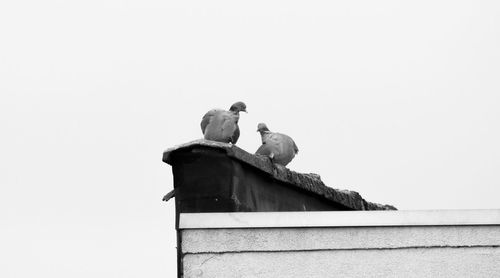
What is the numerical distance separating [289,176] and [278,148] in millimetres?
1360

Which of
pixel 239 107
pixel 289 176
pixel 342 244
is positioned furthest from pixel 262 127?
pixel 342 244

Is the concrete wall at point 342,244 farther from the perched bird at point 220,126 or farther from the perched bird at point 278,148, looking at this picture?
the perched bird at point 220,126

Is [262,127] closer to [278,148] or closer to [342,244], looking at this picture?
[278,148]

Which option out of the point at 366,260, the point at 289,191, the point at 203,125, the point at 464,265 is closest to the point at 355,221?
the point at 366,260

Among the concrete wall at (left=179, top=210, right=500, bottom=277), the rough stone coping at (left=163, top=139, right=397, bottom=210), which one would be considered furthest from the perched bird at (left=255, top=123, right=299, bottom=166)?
the concrete wall at (left=179, top=210, right=500, bottom=277)

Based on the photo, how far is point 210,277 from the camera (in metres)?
7.55

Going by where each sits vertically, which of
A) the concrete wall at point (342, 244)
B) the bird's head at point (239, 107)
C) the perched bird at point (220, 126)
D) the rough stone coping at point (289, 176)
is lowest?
the concrete wall at point (342, 244)

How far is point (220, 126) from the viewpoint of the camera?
11.4 meters

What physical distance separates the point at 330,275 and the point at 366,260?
0.24 meters

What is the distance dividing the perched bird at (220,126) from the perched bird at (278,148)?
281 mm

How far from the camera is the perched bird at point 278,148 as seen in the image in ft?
36.2

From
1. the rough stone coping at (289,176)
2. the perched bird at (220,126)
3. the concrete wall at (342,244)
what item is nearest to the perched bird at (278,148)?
the perched bird at (220,126)

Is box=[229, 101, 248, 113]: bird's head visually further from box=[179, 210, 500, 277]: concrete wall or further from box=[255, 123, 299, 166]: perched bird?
box=[179, 210, 500, 277]: concrete wall

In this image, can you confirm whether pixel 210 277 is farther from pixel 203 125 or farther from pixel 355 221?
pixel 203 125
